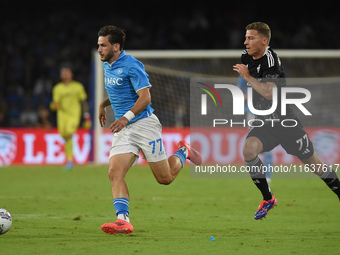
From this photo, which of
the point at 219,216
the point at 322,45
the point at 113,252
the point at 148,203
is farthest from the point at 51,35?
the point at 113,252

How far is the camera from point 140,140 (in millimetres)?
6750

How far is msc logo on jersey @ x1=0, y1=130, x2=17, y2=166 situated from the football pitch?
3451 millimetres

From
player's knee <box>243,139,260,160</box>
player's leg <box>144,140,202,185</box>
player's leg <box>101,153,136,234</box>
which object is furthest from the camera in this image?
player's knee <box>243,139,260,160</box>

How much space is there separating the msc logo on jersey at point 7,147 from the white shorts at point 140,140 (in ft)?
35.7

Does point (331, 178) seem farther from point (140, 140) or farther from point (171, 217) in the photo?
point (140, 140)

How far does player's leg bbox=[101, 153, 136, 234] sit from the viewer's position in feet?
20.7

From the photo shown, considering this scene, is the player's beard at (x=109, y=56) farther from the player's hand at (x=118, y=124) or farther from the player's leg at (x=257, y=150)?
the player's leg at (x=257, y=150)

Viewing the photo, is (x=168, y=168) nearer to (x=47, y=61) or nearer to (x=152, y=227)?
(x=152, y=227)

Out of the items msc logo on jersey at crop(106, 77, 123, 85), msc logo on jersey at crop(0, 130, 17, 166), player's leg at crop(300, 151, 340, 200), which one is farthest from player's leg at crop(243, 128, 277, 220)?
msc logo on jersey at crop(0, 130, 17, 166)

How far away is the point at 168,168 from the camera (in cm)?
701

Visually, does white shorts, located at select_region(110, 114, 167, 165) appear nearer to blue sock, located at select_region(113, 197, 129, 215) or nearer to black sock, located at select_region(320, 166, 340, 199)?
blue sock, located at select_region(113, 197, 129, 215)

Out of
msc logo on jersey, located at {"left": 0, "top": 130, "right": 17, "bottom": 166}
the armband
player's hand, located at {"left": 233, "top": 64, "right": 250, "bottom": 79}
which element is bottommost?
msc logo on jersey, located at {"left": 0, "top": 130, "right": 17, "bottom": 166}

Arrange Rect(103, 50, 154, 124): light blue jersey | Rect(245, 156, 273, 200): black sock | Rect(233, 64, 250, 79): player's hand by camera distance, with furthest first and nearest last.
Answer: Rect(245, 156, 273, 200): black sock < Rect(233, 64, 250, 79): player's hand < Rect(103, 50, 154, 124): light blue jersey

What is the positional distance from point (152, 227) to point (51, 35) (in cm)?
1797
